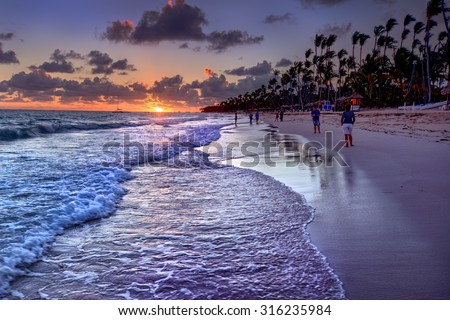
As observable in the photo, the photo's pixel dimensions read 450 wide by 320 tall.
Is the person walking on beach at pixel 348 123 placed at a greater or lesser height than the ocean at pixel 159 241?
greater

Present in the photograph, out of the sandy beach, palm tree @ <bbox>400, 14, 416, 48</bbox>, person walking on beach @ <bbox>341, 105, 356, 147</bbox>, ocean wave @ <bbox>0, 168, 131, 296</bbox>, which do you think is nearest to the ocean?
ocean wave @ <bbox>0, 168, 131, 296</bbox>

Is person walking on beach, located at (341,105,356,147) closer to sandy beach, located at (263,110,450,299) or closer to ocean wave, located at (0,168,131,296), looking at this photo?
sandy beach, located at (263,110,450,299)

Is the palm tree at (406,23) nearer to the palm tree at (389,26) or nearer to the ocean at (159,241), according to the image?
the palm tree at (389,26)

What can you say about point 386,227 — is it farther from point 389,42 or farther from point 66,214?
point 389,42

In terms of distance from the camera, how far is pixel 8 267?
3465 mm

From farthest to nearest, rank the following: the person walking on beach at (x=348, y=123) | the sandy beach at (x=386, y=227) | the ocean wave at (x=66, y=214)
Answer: the person walking on beach at (x=348, y=123) < the ocean wave at (x=66, y=214) < the sandy beach at (x=386, y=227)

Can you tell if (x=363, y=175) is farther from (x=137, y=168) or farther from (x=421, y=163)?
(x=137, y=168)

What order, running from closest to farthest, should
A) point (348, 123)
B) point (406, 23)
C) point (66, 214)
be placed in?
point (66, 214) < point (348, 123) < point (406, 23)

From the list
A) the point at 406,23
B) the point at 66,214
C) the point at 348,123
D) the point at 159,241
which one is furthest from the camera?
the point at 406,23

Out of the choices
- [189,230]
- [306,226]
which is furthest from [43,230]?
[306,226]

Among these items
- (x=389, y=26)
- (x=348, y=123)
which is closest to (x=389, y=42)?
(x=389, y=26)

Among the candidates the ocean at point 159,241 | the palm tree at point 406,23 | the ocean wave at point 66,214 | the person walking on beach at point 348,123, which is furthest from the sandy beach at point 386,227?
the palm tree at point 406,23

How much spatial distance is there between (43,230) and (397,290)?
4393 millimetres

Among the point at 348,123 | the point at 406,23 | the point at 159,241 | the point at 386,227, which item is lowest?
the point at 159,241
